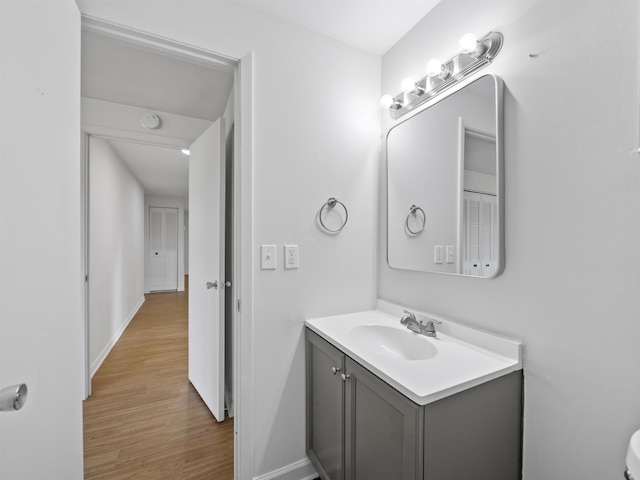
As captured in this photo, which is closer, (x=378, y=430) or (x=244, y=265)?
(x=378, y=430)

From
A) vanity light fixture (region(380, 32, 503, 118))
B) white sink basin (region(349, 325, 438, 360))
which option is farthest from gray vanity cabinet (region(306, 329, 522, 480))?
vanity light fixture (region(380, 32, 503, 118))

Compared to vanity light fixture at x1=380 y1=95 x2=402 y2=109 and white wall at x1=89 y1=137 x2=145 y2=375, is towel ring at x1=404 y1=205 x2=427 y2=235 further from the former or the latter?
white wall at x1=89 y1=137 x2=145 y2=375

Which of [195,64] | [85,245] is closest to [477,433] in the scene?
[195,64]

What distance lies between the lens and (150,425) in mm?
1935

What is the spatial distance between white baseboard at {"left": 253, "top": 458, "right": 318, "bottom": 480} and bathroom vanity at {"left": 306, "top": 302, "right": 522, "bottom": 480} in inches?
7.1

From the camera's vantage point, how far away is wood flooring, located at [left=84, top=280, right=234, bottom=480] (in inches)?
62.7

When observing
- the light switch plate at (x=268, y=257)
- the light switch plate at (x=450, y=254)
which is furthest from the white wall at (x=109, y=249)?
the light switch plate at (x=450, y=254)

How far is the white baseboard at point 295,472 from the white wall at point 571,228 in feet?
3.34

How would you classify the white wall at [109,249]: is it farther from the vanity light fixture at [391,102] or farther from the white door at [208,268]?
the vanity light fixture at [391,102]

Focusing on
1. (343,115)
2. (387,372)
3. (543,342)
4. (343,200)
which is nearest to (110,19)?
(343,115)

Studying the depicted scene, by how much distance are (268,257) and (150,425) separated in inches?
59.8

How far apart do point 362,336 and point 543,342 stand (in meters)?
0.73

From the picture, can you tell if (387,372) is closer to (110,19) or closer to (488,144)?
(488,144)

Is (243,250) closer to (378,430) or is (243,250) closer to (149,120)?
(378,430)
